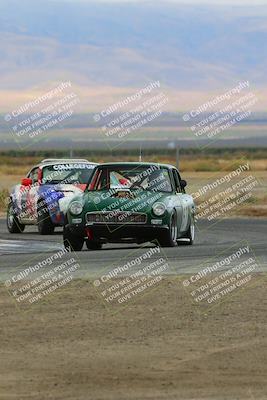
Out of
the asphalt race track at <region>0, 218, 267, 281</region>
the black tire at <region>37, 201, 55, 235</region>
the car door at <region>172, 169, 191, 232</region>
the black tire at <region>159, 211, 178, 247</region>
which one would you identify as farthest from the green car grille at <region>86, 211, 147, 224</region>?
the black tire at <region>37, 201, 55, 235</region>

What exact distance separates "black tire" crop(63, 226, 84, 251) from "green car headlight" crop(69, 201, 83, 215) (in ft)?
1.11

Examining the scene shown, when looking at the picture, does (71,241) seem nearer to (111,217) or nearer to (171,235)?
(111,217)

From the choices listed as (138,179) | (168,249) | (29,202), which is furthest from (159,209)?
(29,202)

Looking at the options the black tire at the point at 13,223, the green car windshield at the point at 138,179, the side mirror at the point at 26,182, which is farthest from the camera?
the black tire at the point at 13,223

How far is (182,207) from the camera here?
76.5 ft

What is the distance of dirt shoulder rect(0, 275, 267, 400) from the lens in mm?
10250

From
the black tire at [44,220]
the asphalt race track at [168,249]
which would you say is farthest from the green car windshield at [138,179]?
the black tire at [44,220]

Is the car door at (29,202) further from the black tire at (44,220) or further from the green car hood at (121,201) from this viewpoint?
the green car hood at (121,201)

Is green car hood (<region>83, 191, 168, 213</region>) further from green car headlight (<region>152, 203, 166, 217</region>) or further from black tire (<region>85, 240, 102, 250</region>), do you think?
black tire (<region>85, 240, 102, 250</region>)

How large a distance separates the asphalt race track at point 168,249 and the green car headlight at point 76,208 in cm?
67

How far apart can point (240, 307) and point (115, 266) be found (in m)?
4.33

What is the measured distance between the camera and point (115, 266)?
19.0m

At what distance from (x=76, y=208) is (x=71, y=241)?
590 mm

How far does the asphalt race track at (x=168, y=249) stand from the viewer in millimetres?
19234
